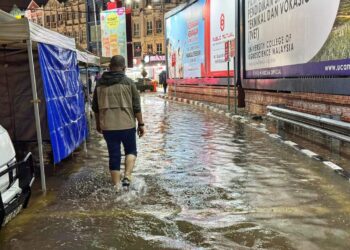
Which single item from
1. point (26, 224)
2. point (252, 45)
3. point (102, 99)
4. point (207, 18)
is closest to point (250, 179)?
point (102, 99)

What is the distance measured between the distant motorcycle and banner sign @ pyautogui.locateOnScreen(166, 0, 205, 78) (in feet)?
65.6

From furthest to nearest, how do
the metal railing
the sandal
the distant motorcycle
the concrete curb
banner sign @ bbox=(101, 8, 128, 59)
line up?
banner sign @ bbox=(101, 8, 128, 59) < the metal railing < the concrete curb < the sandal < the distant motorcycle

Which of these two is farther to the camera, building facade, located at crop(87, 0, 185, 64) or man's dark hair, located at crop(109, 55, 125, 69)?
building facade, located at crop(87, 0, 185, 64)

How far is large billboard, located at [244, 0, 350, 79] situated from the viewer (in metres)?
9.34

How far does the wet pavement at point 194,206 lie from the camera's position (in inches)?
183

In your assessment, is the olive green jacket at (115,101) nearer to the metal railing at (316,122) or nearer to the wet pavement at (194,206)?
the wet pavement at (194,206)

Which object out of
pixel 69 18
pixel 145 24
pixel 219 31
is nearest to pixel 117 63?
pixel 219 31

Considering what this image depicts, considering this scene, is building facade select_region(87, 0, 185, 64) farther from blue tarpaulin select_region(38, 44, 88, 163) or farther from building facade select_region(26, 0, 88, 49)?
blue tarpaulin select_region(38, 44, 88, 163)

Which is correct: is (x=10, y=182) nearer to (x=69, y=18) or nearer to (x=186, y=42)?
(x=186, y=42)

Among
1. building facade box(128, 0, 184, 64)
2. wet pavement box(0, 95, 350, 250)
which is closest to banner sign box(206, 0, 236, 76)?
wet pavement box(0, 95, 350, 250)

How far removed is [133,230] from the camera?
494cm

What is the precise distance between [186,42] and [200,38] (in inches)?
120

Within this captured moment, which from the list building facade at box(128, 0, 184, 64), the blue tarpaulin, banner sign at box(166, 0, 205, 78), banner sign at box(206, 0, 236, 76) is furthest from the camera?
building facade at box(128, 0, 184, 64)

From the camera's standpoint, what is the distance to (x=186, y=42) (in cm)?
2786
